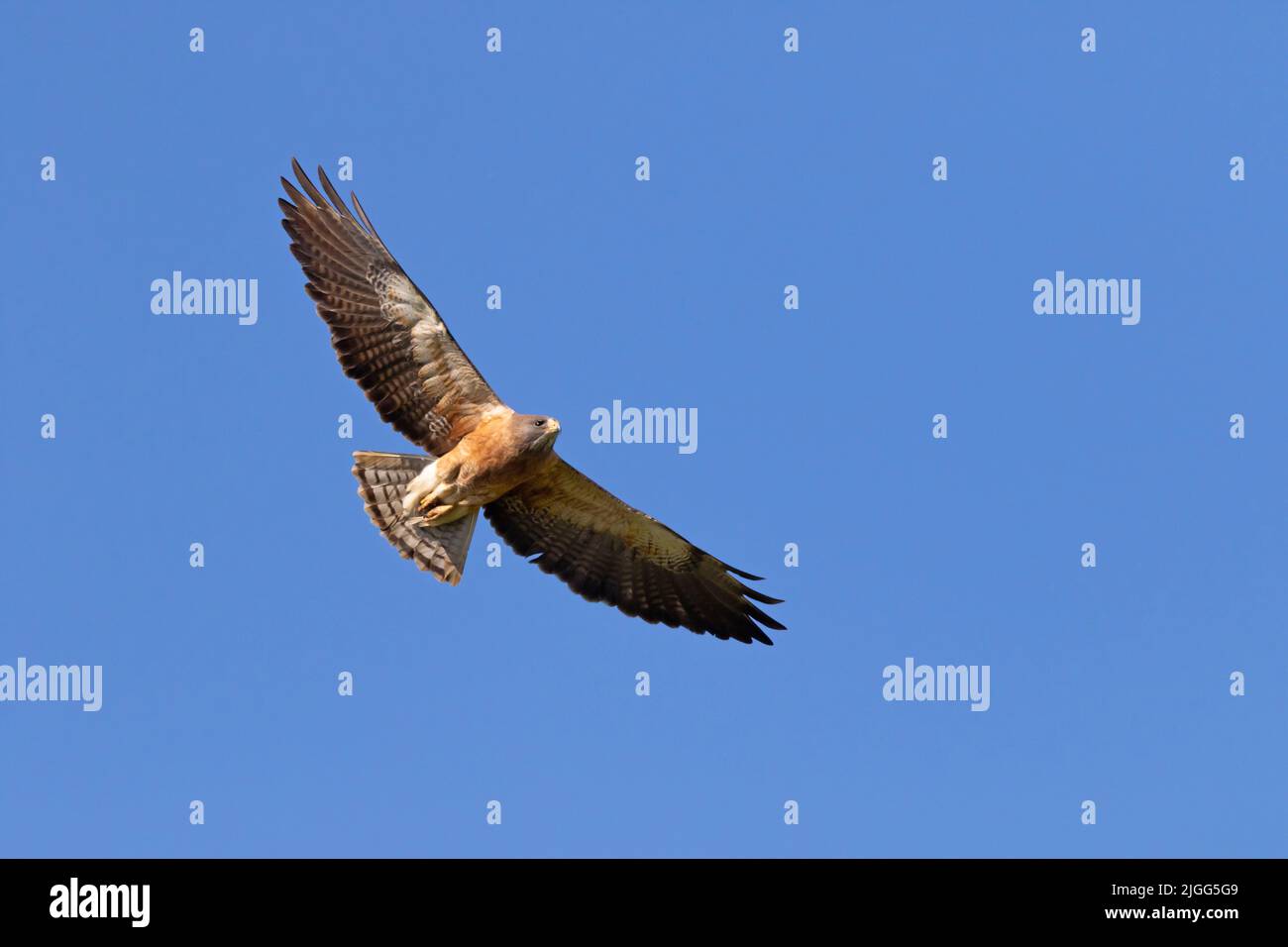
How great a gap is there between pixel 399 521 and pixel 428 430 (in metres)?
0.87

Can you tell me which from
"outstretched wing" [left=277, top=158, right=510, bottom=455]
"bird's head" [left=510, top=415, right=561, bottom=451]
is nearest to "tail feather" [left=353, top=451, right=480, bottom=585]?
"outstretched wing" [left=277, top=158, right=510, bottom=455]

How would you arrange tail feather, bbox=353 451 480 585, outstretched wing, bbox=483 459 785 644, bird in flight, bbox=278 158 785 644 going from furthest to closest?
1. outstretched wing, bbox=483 459 785 644
2. tail feather, bbox=353 451 480 585
3. bird in flight, bbox=278 158 785 644

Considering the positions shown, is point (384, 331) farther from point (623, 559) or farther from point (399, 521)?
point (623, 559)

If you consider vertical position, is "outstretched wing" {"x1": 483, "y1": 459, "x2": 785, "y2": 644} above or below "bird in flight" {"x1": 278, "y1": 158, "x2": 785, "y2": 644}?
below

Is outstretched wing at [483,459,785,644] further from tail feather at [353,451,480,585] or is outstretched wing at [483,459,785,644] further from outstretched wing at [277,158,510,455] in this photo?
outstretched wing at [277,158,510,455]

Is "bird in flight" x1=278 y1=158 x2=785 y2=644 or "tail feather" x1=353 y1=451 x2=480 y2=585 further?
"tail feather" x1=353 y1=451 x2=480 y2=585

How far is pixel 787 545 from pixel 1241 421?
213 inches

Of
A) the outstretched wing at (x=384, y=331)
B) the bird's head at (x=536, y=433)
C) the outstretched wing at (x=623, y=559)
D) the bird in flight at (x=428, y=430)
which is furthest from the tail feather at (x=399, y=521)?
the bird's head at (x=536, y=433)

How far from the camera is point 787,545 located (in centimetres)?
1875

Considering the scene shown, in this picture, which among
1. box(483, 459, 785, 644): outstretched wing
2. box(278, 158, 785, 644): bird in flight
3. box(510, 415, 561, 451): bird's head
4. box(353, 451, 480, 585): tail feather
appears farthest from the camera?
box(483, 459, 785, 644): outstretched wing

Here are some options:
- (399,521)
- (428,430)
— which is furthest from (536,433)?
(399,521)

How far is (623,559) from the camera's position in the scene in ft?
53.0

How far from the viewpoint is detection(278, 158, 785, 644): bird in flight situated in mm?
15055
